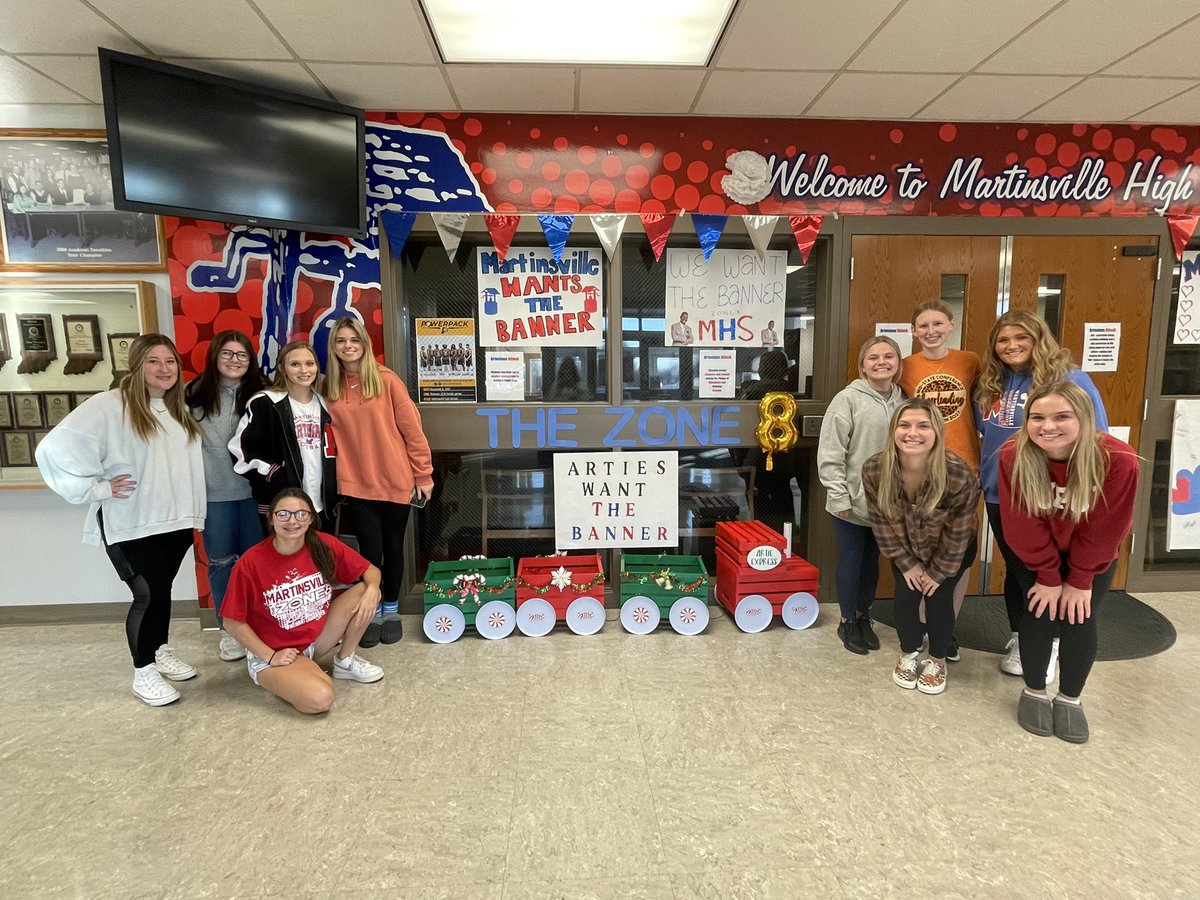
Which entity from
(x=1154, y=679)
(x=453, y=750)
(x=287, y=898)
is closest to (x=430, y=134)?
(x=453, y=750)

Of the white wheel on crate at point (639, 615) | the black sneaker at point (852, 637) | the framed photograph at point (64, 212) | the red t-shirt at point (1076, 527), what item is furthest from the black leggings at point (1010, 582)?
the framed photograph at point (64, 212)

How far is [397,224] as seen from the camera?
3213 mm

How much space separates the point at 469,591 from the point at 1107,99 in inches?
159

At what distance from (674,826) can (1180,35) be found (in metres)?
3.62

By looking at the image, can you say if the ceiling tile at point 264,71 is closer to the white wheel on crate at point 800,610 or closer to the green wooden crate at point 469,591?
the green wooden crate at point 469,591

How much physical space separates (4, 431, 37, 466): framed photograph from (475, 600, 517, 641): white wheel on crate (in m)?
2.46

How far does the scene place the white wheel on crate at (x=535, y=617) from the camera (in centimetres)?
312

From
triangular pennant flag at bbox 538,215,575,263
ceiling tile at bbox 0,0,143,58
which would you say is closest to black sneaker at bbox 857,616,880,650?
triangular pennant flag at bbox 538,215,575,263

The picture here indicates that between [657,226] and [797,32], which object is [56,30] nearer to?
[657,226]

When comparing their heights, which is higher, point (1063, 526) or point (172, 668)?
point (1063, 526)

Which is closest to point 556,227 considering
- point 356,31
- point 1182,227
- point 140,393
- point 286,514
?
point 356,31

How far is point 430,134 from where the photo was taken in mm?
3254

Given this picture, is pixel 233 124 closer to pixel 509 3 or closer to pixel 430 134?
pixel 430 134

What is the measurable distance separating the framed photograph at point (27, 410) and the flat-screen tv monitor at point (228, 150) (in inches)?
53.3
